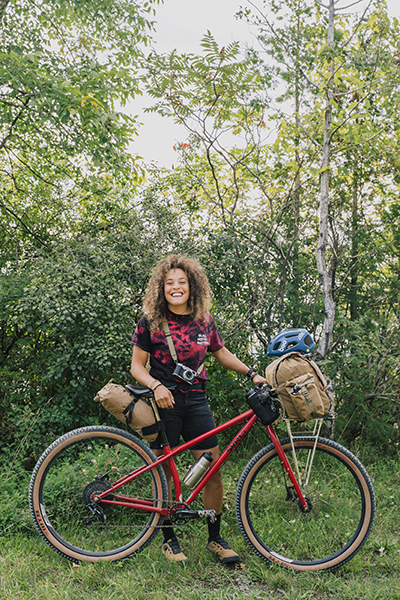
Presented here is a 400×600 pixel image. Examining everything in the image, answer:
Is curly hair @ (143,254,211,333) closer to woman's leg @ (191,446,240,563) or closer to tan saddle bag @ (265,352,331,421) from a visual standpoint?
tan saddle bag @ (265,352,331,421)

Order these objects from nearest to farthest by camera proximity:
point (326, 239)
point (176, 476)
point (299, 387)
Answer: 1. point (299, 387)
2. point (176, 476)
3. point (326, 239)

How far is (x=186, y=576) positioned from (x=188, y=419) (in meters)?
0.89

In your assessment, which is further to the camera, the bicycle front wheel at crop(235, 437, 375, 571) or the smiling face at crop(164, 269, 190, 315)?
the smiling face at crop(164, 269, 190, 315)

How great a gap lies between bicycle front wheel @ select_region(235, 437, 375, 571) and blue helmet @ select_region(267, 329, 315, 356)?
0.55 metres

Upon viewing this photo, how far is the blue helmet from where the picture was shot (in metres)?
2.70

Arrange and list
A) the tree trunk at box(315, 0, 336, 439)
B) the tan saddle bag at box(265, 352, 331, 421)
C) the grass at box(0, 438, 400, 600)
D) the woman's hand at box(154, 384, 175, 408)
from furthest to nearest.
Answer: the tree trunk at box(315, 0, 336, 439), the woman's hand at box(154, 384, 175, 408), the tan saddle bag at box(265, 352, 331, 421), the grass at box(0, 438, 400, 600)

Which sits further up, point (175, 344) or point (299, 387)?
point (175, 344)

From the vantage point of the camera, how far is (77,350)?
13.6 feet

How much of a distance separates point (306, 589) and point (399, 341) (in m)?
2.73

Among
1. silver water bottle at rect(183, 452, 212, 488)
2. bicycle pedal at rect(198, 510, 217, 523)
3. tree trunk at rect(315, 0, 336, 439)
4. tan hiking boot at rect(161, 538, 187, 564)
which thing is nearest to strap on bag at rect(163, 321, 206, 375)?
silver water bottle at rect(183, 452, 212, 488)

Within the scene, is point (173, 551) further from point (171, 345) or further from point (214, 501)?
point (171, 345)

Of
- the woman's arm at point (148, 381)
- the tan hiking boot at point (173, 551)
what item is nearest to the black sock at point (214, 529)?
the tan hiking boot at point (173, 551)

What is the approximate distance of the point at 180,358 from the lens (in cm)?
273

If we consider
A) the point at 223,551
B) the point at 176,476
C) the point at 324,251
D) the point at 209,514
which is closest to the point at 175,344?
the point at 176,476
